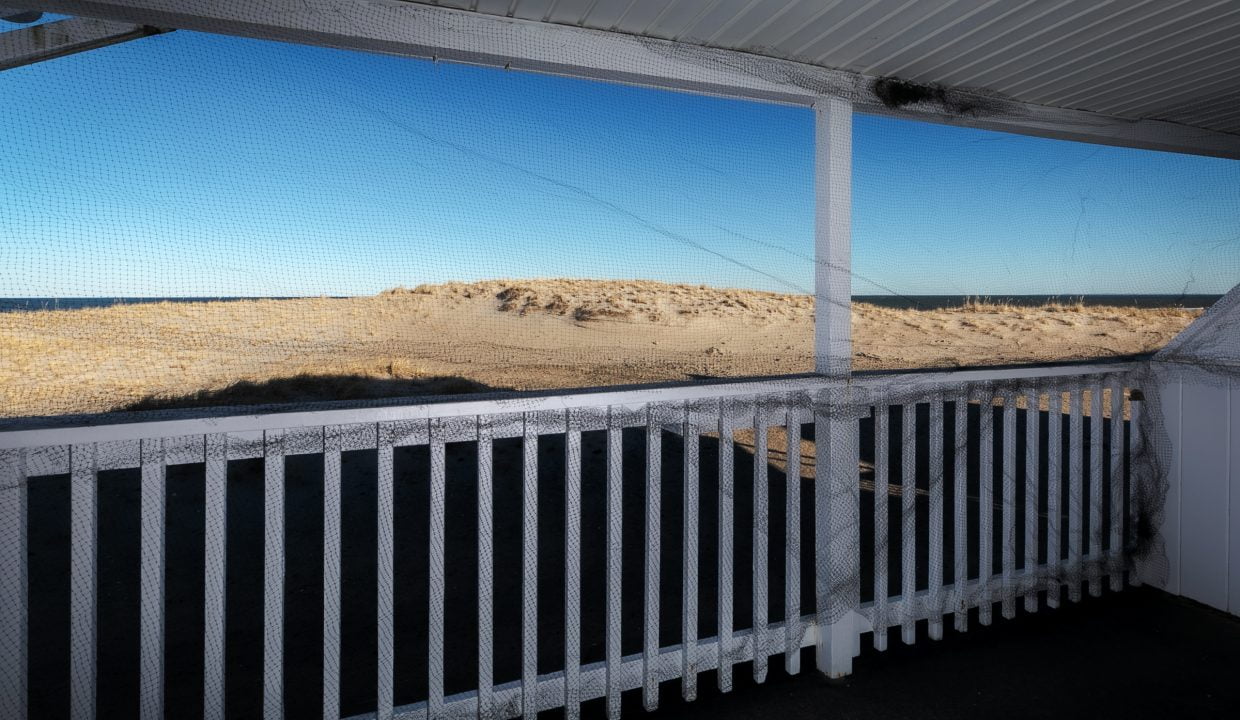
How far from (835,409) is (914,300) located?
78cm

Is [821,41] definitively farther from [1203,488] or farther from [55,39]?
[1203,488]

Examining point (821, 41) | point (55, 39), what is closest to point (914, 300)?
point (821, 41)

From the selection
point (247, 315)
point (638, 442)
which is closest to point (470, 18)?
point (247, 315)

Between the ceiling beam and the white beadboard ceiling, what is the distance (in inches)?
29.1

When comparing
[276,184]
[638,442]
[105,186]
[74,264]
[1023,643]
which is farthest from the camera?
[638,442]

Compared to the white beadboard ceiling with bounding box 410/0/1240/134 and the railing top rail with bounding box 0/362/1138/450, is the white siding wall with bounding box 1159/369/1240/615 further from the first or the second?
the white beadboard ceiling with bounding box 410/0/1240/134

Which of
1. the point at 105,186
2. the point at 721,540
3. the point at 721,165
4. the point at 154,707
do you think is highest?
the point at 721,165

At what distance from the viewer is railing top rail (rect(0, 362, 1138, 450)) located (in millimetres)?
1432

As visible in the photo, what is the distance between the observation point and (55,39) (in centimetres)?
155

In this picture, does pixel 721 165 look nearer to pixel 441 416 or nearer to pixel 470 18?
pixel 470 18

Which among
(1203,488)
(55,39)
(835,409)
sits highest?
(55,39)

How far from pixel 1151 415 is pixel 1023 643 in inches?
43.9

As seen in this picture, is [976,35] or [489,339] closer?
[976,35]

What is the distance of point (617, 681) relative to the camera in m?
1.94
